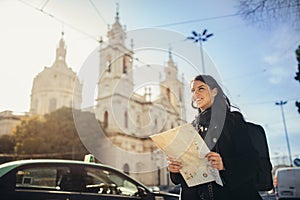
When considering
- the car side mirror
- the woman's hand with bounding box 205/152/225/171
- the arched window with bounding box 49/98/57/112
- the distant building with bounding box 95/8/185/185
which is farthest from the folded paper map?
the arched window with bounding box 49/98/57/112

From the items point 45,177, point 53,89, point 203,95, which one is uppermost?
point 53,89

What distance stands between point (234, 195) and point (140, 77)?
2372mm

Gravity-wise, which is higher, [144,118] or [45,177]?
[144,118]

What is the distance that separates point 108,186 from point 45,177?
856 millimetres

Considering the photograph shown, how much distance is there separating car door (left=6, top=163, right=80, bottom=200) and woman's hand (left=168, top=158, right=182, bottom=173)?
7.12 ft

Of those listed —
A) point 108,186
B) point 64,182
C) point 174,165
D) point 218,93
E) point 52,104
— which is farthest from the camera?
point 52,104

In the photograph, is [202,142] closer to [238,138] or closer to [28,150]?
[238,138]

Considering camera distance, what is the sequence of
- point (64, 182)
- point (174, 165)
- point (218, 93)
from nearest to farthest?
1. point (174, 165)
2. point (218, 93)
3. point (64, 182)

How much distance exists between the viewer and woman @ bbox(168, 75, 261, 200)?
1605 mm

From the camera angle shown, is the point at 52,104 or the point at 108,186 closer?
the point at 108,186

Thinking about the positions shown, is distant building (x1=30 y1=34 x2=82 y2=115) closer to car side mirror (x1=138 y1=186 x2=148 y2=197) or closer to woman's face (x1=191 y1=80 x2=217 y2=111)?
car side mirror (x1=138 y1=186 x2=148 y2=197)

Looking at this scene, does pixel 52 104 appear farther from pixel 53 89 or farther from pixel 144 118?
pixel 144 118

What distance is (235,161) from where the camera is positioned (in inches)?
63.7

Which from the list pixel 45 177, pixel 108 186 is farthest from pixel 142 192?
pixel 45 177
